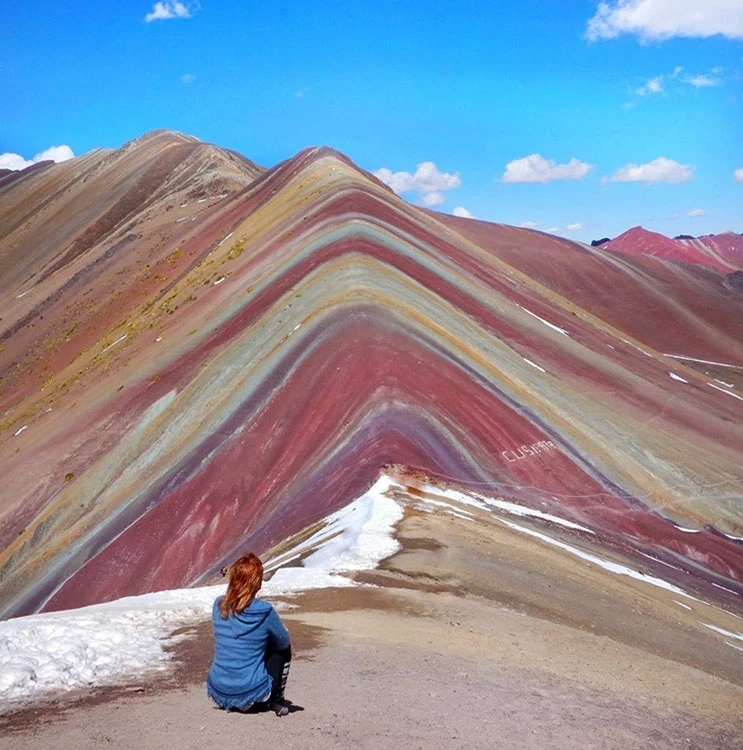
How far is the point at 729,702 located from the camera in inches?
408

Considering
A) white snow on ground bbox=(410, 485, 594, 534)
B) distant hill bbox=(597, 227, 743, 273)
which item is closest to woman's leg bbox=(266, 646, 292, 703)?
white snow on ground bbox=(410, 485, 594, 534)

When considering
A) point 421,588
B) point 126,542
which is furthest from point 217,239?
point 421,588

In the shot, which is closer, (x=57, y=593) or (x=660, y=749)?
(x=660, y=749)

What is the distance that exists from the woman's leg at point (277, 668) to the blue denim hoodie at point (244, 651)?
0.15 feet

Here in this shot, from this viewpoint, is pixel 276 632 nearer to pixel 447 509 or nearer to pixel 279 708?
pixel 279 708

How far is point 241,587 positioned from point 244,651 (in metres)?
0.50

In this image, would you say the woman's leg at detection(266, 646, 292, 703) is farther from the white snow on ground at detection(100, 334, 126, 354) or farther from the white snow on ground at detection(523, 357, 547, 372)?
the white snow on ground at detection(100, 334, 126, 354)

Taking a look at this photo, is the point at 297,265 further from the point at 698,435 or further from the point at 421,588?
the point at 421,588

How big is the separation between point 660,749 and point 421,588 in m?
5.49

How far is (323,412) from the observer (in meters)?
24.8

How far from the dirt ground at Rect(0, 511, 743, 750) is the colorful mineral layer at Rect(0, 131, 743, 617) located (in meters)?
Answer: 6.00

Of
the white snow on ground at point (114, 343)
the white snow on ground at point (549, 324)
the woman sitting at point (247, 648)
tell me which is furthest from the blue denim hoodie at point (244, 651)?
the white snow on ground at point (114, 343)

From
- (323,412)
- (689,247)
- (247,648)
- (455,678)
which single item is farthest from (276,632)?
(689,247)

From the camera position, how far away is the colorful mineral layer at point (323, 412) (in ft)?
73.9
